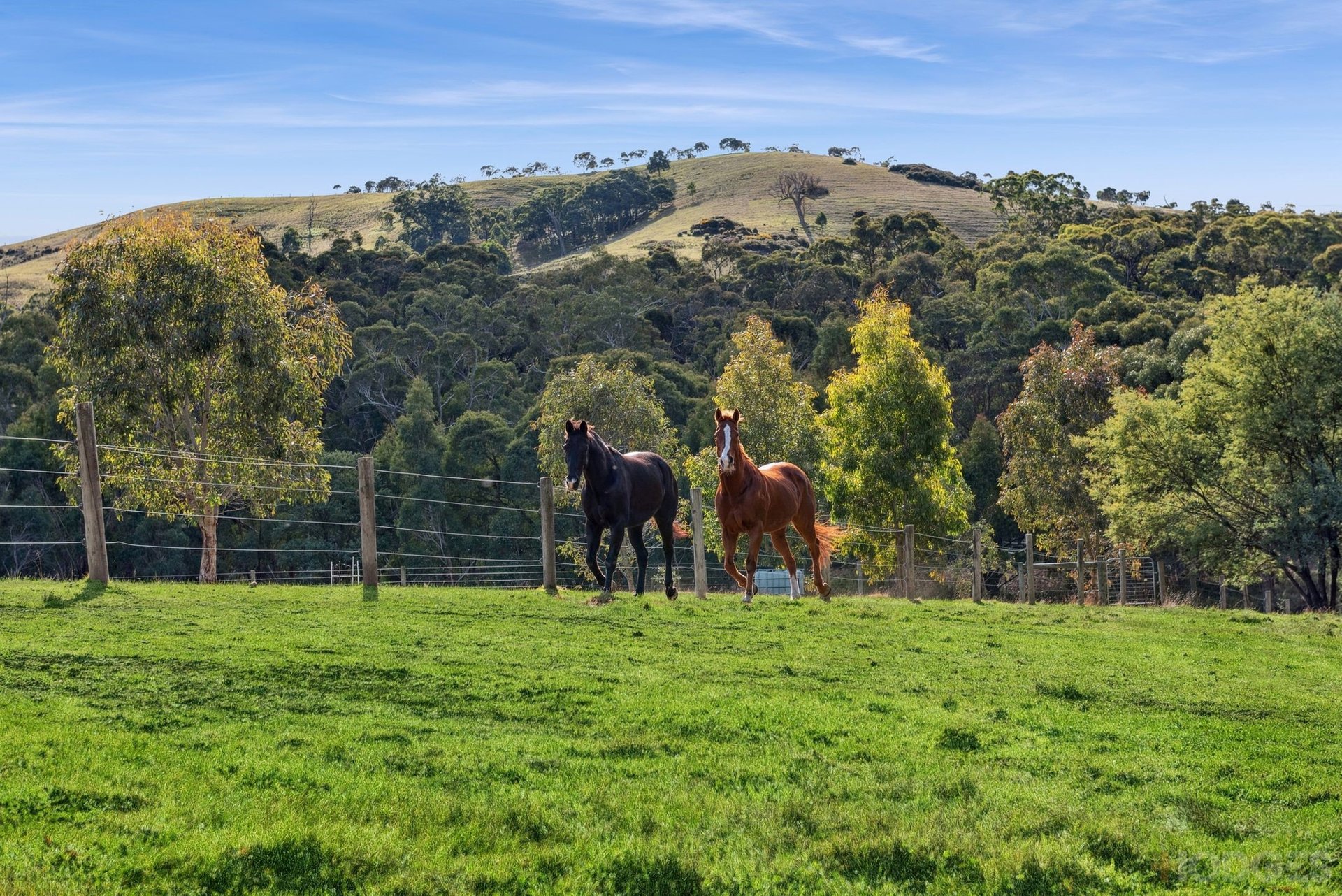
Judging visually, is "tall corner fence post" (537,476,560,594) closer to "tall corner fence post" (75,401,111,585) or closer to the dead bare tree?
"tall corner fence post" (75,401,111,585)

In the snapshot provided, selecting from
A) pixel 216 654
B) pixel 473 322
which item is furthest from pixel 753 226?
pixel 216 654

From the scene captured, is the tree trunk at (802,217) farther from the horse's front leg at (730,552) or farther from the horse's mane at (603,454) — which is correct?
the horse's mane at (603,454)

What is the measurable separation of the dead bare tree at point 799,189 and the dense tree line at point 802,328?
51.8m

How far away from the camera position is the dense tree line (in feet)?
175

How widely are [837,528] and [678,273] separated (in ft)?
241

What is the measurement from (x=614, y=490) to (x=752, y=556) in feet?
8.73

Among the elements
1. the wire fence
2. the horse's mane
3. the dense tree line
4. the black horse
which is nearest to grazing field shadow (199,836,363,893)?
the black horse

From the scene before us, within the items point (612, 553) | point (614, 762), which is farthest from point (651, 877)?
point (612, 553)

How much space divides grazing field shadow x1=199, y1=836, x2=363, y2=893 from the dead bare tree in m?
146

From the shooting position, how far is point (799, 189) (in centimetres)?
15938

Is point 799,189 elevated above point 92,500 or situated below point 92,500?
above

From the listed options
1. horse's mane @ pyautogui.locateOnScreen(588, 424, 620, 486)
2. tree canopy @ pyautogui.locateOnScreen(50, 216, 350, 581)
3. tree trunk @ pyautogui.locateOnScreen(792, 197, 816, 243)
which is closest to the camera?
horse's mane @ pyautogui.locateOnScreen(588, 424, 620, 486)

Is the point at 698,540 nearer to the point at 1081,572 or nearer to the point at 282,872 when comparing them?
the point at 1081,572

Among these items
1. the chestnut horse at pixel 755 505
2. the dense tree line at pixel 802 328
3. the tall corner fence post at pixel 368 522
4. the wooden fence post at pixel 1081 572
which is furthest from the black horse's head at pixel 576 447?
the dense tree line at pixel 802 328
